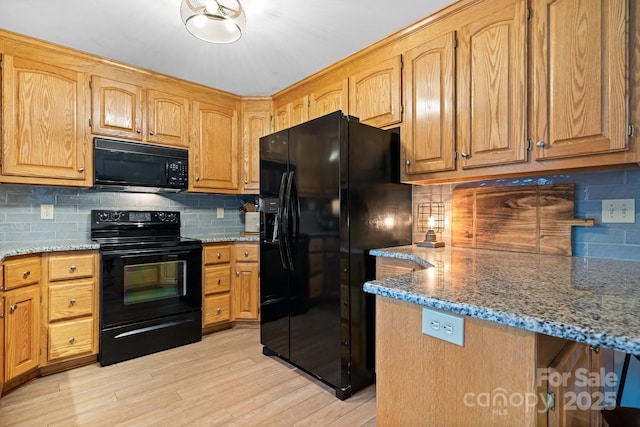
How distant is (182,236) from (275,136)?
1.53 meters

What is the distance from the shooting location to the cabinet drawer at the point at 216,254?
2926mm

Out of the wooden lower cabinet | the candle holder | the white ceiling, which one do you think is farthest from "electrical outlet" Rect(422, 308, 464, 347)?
the white ceiling

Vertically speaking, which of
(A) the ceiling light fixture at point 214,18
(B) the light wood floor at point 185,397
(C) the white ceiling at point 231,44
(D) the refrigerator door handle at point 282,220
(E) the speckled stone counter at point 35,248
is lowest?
(B) the light wood floor at point 185,397

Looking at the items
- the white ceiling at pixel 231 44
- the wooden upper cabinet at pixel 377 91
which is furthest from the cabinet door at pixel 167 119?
the wooden upper cabinet at pixel 377 91

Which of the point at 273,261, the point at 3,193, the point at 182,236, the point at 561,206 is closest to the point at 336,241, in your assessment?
the point at 273,261

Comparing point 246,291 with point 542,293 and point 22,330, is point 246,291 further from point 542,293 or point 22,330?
point 542,293

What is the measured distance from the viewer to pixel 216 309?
9.77ft

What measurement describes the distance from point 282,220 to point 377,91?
3.86ft

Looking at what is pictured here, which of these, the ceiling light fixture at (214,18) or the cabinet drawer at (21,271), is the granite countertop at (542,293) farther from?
the cabinet drawer at (21,271)

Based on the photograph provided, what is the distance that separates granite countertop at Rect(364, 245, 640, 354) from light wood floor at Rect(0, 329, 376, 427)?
1075 mm

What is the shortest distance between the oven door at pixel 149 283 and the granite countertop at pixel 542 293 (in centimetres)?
206

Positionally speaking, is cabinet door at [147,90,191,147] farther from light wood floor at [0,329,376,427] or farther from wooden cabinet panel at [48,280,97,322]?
light wood floor at [0,329,376,427]

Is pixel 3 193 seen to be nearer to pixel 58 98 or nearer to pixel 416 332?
pixel 58 98

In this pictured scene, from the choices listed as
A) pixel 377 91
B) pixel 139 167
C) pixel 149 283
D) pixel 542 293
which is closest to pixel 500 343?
pixel 542 293
